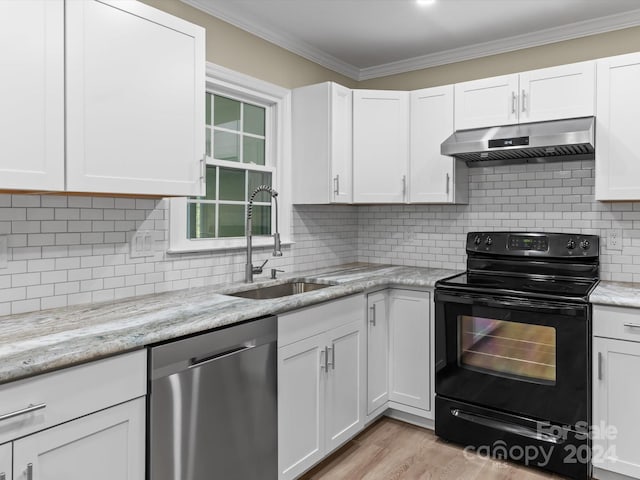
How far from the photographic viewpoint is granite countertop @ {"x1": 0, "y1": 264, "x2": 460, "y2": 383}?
132 cm

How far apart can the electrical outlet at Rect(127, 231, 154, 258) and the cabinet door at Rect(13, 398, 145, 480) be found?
96cm

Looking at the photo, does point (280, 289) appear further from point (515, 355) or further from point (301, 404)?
point (515, 355)

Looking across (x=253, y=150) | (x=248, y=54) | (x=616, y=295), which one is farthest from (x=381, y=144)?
(x=616, y=295)

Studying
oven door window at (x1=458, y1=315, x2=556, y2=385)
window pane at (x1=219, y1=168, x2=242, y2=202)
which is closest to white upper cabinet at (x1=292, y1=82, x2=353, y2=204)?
window pane at (x1=219, y1=168, x2=242, y2=202)

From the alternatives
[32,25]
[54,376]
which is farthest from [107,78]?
[54,376]

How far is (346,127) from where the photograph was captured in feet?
10.6

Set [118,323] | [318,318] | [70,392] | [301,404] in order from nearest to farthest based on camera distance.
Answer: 1. [70,392]
2. [118,323]
3. [301,404]
4. [318,318]

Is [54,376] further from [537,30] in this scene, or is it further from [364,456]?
[537,30]

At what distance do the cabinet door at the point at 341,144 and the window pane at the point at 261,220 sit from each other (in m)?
0.47

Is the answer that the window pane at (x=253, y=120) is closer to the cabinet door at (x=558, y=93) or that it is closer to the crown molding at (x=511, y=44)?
the crown molding at (x=511, y=44)

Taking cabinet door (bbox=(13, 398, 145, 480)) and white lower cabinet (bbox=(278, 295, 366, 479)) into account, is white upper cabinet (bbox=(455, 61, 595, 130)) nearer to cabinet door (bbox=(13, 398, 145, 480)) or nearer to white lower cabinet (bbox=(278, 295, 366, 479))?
white lower cabinet (bbox=(278, 295, 366, 479))

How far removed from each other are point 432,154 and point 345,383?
1613 millimetres

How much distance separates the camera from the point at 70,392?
1354mm

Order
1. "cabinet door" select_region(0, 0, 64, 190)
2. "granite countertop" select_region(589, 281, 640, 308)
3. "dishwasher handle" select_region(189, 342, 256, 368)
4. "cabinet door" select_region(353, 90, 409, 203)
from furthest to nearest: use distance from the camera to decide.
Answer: "cabinet door" select_region(353, 90, 409, 203) → "granite countertop" select_region(589, 281, 640, 308) → "dishwasher handle" select_region(189, 342, 256, 368) → "cabinet door" select_region(0, 0, 64, 190)
